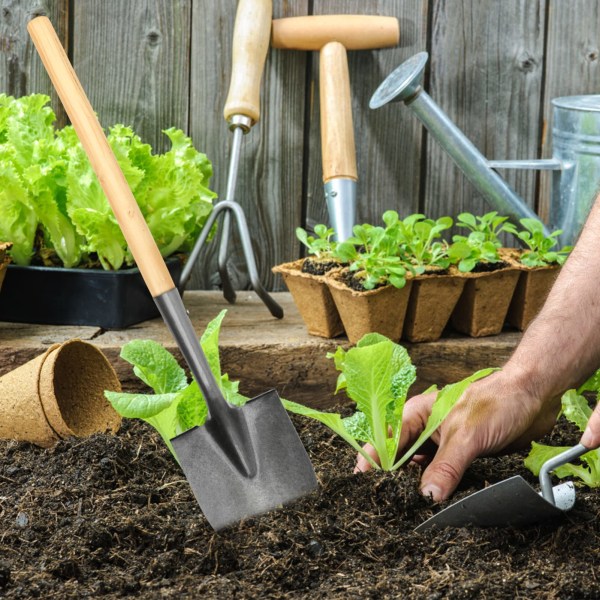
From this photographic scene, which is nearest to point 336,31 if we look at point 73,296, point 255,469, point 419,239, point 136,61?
point 136,61

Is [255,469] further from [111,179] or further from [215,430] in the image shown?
[111,179]

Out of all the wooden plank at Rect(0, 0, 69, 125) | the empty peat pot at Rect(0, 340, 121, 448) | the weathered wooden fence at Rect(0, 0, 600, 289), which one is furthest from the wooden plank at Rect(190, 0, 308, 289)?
the empty peat pot at Rect(0, 340, 121, 448)

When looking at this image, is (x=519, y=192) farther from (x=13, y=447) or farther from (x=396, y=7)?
(x=13, y=447)

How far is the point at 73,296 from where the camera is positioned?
A: 6.55ft

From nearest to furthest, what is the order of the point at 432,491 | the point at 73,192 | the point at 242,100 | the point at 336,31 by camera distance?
the point at 432,491 < the point at 73,192 < the point at 242,100 < the point at 336,31

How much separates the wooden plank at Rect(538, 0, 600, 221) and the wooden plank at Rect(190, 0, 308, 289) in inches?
25.2

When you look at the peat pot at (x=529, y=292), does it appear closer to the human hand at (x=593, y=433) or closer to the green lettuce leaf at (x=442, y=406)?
the green lettuce leaf at (x=442, y=406)

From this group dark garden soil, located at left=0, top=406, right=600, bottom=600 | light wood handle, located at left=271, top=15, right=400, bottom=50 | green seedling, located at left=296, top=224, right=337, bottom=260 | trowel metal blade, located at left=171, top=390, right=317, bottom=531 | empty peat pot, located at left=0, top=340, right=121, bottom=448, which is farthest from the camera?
light wood handle, located at left=271, top=15, right=400, bottom=50

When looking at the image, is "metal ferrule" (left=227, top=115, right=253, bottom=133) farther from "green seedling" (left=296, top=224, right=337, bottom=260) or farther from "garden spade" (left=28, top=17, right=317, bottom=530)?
"garden spade" (left=28, top=17, right=317, bottom=530)

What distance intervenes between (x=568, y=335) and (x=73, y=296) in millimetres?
1069

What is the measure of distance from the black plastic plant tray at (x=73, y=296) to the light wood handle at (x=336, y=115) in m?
0.54

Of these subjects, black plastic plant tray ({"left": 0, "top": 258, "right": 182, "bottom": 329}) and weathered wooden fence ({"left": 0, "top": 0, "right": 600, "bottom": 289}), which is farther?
weathered wooden fence ({"left": 0, "top": 0, "right": 600, "bottom": 289})

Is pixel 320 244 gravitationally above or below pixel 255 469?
above

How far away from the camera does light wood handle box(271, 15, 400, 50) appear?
2256mm
